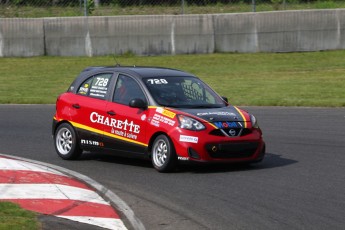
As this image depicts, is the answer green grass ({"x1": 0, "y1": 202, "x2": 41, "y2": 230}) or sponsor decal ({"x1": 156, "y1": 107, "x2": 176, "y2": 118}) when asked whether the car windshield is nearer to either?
sponsor decal ({"x1": 156, "y1": 107, "x2": 176, "y2": 118})

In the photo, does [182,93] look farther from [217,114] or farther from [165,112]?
[217,114]

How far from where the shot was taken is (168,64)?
88.8 feet

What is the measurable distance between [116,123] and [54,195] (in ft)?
9.77

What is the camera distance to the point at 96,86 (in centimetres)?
1305

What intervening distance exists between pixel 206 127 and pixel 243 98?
9.64 meters

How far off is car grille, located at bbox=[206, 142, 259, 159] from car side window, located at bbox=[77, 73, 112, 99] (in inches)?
82.7

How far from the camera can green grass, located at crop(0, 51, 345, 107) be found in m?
21.4

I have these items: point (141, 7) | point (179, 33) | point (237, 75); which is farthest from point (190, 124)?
point (141, 7)

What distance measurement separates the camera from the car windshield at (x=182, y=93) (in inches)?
484

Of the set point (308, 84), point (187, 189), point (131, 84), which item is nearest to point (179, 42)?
point (308, 84)

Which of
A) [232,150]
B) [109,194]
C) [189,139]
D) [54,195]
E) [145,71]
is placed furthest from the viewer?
[145,71]

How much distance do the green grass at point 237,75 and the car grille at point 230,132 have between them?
7994 mm

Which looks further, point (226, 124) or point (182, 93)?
point (182, 93)

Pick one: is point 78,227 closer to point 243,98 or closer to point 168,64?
point 243,98
